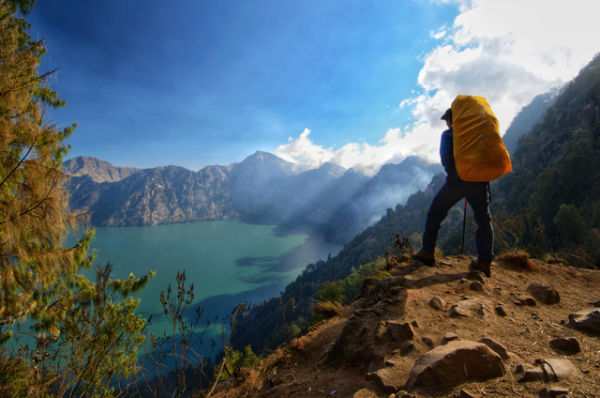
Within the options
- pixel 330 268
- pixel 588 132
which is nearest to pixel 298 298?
pixel 330 268

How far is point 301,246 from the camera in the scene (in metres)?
137

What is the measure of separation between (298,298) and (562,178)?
5480 cm

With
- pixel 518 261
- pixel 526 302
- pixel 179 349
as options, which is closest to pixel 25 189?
pixel 179 349

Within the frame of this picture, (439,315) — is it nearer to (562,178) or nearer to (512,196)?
(562,178)

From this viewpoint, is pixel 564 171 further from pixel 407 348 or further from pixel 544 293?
pixel 407 348

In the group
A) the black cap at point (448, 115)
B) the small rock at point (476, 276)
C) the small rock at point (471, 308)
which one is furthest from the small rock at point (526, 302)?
the black cap at point (448, 115)

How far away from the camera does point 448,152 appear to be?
10.4 feet

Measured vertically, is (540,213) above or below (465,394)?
below

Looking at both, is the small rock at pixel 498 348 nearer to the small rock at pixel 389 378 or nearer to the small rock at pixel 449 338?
the small rock at pixel 449 338

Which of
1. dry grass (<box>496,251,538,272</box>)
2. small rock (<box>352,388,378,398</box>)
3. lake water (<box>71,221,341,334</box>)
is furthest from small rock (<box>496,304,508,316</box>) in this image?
lake water (<box>71,221,341,334</box>)

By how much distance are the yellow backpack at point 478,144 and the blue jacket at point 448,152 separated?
268 millimetres

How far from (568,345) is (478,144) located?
75.8 inches

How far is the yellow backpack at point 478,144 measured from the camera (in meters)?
2.63

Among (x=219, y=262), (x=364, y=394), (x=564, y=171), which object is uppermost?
(x=564, y=171)
